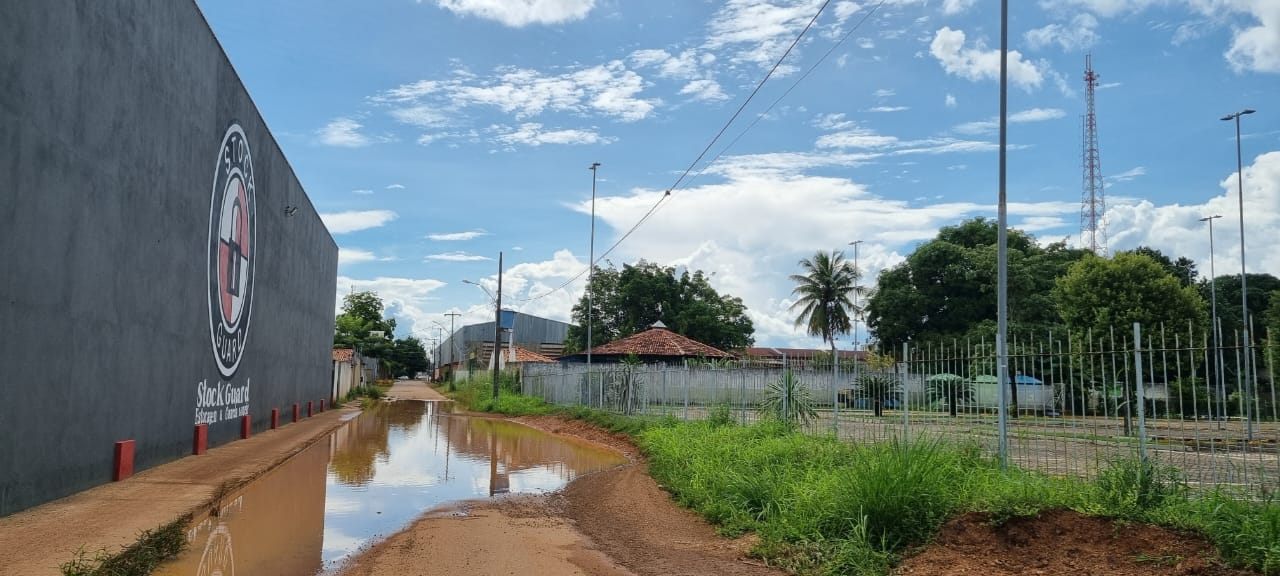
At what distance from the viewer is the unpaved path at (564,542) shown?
25.5ft

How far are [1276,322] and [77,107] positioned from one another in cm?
3957

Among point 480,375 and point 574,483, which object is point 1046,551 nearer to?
point 574,483

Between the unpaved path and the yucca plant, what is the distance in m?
3.19

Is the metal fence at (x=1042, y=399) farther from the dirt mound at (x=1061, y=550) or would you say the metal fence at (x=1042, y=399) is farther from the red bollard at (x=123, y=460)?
the red bollard at (x=123, y=460)

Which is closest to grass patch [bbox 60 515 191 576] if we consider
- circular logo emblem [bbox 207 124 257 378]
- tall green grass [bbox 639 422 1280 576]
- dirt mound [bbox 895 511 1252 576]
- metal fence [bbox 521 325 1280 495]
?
tall green grass [bbox 639 422 1280 576]

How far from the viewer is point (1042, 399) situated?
41.9 feet

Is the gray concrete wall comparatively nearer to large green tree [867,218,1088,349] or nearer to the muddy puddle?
the muddy puddle

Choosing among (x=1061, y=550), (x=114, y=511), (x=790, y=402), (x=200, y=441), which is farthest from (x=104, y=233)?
(x=1061, y=550)

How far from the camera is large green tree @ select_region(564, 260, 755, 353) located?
58656 mm

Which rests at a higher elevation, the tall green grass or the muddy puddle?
the tall green grass

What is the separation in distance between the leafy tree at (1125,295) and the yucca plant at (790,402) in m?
17.5

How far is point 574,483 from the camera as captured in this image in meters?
14.3

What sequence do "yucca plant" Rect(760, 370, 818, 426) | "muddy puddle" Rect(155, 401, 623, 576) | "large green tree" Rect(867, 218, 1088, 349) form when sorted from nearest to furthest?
"muddy puddle" Rect(155, 401, 623, 576), "yucca plant" Rect(760, 370, 818, 426), "large green tree" Rect(867, 218, 1088, 349)

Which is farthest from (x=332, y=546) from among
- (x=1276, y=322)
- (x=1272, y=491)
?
(x=1276, y=322)
